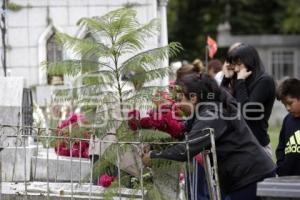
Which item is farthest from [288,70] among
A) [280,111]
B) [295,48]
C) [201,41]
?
[201,41]

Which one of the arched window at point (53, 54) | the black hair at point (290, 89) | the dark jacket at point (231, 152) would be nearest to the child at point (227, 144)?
the dark jacket at point (231, 152)

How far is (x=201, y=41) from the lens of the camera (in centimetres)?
3381

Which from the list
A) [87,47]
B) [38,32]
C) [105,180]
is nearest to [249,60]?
[87,47]

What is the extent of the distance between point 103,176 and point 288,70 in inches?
864

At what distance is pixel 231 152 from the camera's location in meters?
6.01

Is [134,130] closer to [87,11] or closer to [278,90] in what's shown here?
[278,90]

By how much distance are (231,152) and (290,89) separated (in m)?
0.70

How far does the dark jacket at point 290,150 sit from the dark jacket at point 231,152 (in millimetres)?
174

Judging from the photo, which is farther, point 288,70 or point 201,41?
point 201,41

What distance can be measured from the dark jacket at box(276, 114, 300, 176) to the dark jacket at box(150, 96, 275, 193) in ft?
0.57

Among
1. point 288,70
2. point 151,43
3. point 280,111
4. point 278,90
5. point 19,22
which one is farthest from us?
point 288,70

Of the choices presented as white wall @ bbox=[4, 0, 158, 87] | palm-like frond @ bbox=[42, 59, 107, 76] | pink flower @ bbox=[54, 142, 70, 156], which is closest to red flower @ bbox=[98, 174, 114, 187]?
palm-like frond @ bbox=[42, 59, 107, 76]

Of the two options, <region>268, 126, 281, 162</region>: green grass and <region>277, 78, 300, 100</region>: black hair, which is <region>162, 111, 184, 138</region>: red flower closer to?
<region>277, 78, 300, 100</region>: black hair

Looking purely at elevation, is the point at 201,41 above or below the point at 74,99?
above
